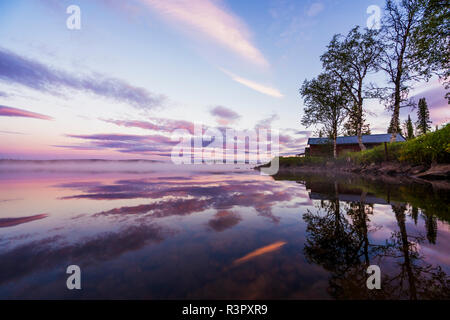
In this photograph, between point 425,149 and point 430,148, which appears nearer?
point 430,148

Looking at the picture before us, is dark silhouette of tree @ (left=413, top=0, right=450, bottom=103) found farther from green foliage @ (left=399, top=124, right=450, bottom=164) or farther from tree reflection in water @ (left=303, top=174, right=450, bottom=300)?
tree reflection in water @ (left=303, top=174, right=450, bottom=300)

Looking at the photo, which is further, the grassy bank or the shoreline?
Answer: the grassy bank

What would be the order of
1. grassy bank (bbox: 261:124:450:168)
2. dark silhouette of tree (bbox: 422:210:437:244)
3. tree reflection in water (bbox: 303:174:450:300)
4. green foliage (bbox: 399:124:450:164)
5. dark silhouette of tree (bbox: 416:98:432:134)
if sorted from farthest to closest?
dark silhouette of tree (bbox: 416:98:432:134) → grassy bank (bbox: 261:124:450:168) → green foliage (bbox: 399:124:450:164) → dark silhouette of tree (bbox: 422:210:437:244) → tree reflection in water (bbox: 303:174:450:300)

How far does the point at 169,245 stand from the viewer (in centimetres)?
247

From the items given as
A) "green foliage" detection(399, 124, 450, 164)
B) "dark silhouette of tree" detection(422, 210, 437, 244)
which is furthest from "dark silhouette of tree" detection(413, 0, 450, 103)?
"dark silhouette of tree" detection(422, 210, 437, 244)

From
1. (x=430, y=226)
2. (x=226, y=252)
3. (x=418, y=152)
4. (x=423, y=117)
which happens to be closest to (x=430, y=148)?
(x=418, y=152)

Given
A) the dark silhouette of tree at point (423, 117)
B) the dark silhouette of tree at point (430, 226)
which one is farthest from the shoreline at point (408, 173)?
the dark silhouette of tree at point (423, 117)

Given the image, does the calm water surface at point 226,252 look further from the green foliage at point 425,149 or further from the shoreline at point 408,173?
the green foliage at point 425,149

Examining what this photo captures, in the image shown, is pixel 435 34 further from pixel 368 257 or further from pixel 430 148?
pixel 368 257

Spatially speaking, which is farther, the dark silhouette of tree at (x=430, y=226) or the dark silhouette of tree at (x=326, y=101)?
the dark silhouette of tree at (x=326, y=101)

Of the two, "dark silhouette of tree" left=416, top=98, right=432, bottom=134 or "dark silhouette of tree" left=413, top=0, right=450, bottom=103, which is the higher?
"dark silhouette of tree" left=416, top=98, right=432, bottom=134

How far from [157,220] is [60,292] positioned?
2.02m

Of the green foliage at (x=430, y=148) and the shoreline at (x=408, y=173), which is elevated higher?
the green foliage at (x=430, y=148)

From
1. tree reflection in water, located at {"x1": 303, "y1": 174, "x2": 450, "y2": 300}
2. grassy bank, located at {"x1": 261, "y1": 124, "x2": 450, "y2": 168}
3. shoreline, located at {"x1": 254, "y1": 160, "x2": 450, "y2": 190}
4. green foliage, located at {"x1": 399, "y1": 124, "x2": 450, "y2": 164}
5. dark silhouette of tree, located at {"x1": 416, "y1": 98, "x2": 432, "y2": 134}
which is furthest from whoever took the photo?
dark silhouette of tree, located at {"x1": 416, "y1": 98, "x2": 432, "y2": 134}
